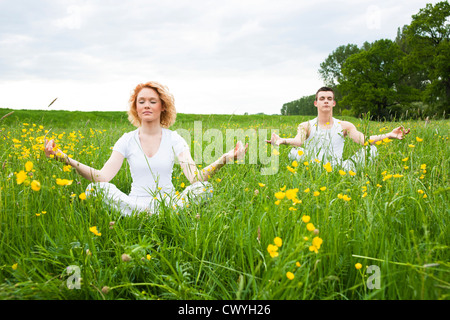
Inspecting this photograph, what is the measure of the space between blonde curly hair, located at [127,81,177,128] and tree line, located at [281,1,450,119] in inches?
873

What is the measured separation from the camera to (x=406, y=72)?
30953 millimetres

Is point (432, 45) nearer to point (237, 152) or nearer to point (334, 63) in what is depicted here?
point (334, 63)

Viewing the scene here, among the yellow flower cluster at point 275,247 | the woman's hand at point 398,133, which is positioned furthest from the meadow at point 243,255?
the woman's hand at point 398,133

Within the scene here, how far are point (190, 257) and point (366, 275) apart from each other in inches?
37.8

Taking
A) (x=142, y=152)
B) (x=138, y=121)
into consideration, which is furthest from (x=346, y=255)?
(x=138, y=121)

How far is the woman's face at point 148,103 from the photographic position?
10.7 feet

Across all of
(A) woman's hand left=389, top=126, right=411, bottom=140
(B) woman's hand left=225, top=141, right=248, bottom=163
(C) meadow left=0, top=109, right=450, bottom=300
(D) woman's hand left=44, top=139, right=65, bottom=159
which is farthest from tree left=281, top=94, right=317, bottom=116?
(C) meadow left=0, top=109, right=450, bottom=300

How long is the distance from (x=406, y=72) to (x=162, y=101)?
112 ft

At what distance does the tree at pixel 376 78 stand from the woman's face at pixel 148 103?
108ft

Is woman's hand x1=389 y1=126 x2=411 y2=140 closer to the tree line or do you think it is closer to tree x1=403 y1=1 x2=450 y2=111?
the tree line

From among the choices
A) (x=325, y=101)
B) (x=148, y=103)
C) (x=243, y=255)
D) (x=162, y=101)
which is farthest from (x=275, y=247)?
(x=325, y=101)

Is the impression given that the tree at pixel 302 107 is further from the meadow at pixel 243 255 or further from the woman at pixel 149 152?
the meadow at pixel 243 255

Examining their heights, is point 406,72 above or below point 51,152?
above
